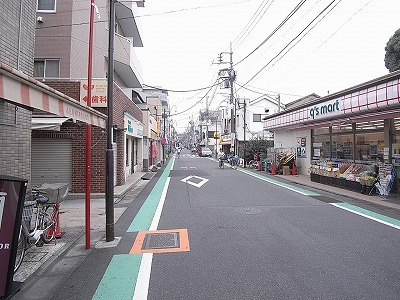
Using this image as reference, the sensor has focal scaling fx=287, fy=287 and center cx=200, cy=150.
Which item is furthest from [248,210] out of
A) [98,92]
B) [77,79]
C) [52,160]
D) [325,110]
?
[325,110]

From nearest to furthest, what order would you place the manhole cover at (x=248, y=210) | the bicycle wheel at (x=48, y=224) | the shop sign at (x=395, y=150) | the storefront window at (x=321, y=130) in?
the bicycle wheel at (x=48, y=224) → the manhole cover at (x=248, y=210) → the shop sign at (x=395, y=150) → the storefront window at (x=321, y=130)

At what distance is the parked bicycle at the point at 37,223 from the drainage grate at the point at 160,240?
1824 mm

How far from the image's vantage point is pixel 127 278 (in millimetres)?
4152

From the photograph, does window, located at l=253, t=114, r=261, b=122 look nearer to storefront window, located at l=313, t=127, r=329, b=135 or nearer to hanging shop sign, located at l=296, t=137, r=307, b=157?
hanging shop sign, located at l=296, t=137, r=307, b=157

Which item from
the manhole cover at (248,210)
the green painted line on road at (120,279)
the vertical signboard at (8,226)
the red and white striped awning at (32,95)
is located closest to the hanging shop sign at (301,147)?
the manhole cover at (248,210)

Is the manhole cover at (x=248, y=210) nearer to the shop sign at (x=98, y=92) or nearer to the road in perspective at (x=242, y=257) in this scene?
the road in perspective at (x=242, y=257)

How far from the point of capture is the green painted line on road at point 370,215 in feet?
23.2

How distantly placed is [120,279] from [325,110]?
13.7 metres

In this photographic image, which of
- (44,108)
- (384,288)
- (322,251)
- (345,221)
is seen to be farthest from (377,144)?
(44,108)

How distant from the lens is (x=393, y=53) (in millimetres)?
21484

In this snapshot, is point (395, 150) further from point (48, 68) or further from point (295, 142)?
point (48, 68)

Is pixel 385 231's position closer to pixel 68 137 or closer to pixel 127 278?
pixel 127 278

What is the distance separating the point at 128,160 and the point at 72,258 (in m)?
12.2

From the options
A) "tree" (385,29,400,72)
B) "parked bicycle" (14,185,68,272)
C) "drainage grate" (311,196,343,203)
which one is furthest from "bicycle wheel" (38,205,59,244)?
"tree" (385,29,400,72)
